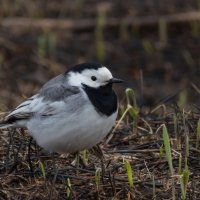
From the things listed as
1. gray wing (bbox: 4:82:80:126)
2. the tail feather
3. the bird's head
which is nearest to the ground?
the tail feather

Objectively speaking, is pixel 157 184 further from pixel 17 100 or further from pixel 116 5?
pixel 116 5

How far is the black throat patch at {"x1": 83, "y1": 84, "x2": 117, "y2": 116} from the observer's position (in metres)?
5.80

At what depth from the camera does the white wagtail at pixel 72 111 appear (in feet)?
18.7

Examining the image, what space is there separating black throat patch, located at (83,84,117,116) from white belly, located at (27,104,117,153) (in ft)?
0.14

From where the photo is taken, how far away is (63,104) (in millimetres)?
5871

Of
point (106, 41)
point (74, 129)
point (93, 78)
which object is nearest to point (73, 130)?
point (74, 129)

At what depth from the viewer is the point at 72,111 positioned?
5754mm

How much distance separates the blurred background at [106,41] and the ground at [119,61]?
0.04ft

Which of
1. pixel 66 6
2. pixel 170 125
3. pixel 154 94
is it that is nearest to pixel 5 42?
pixel 66 6

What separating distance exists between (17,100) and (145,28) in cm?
277

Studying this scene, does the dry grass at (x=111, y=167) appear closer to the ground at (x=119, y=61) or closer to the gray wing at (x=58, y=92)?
the ground at (x=119, y=61)

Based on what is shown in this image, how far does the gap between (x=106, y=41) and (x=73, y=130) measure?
587 centimetres

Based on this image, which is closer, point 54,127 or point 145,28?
point 54,127

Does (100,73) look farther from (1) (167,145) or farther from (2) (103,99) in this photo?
(1) (167,145)
